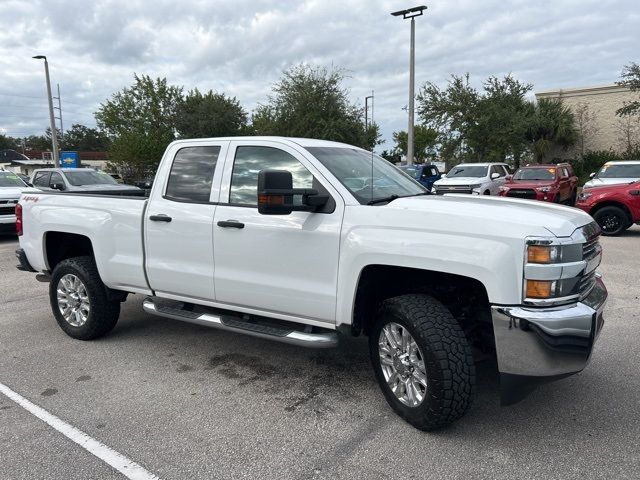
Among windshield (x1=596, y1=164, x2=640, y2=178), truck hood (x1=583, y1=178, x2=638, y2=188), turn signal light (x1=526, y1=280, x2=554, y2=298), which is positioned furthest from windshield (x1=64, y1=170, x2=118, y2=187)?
turn signal light (x1=526, y1=280, x2=554, y2=298)

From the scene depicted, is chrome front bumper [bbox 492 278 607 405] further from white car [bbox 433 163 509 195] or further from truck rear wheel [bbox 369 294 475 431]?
white car [bbox 433 163 509 195]

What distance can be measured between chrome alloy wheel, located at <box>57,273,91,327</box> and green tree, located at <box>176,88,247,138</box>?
34983 mm

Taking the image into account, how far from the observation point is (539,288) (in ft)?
9.65

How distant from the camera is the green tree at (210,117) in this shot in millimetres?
40344

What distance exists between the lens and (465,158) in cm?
3020

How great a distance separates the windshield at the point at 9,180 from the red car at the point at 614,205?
1378 cm

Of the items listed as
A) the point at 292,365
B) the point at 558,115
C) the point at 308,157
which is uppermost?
the point at 558,115

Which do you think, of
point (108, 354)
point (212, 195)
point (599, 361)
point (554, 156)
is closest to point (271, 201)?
point (212, 195)

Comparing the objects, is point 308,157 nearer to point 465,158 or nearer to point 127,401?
point 127,401

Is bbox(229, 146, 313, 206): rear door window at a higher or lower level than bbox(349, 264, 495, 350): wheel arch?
higher

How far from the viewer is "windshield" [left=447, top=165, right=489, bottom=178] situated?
1856 centimetres

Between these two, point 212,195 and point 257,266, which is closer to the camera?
point 257,266

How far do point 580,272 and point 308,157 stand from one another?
6.59 ft

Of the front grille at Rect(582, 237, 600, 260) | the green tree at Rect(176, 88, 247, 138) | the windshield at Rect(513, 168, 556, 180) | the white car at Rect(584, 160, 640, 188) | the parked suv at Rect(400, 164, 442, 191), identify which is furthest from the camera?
the green tree at Rect(176, 88, 247, 138)
